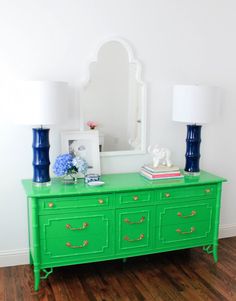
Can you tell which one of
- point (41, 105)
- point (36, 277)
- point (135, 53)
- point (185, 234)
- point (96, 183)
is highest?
point (135, 53)

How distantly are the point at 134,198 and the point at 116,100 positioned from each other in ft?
2.67

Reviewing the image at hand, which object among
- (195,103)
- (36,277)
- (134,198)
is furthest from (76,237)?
(195,103)

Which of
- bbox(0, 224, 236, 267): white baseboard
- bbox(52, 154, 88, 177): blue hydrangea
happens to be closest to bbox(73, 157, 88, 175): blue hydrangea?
bbox(52, 154, 88, 177): blue hydrangea

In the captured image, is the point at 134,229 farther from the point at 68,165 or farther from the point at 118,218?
the point at 68,165

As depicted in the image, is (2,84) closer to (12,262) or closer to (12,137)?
(12,137)

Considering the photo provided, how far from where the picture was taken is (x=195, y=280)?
9.35 ft

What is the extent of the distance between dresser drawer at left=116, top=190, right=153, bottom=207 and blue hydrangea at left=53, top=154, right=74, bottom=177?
0.41 m

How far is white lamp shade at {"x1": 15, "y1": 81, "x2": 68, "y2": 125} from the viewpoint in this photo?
2484 mm

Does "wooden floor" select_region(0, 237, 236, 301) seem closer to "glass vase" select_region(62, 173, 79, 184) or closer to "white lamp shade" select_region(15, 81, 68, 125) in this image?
"glass vase" select_region(62, 173, 79, 184)

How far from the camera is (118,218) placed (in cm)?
277

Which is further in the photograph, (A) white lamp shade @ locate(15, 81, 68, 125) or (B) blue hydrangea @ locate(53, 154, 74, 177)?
(B) blue hydrangea @ locate(53, 154, 74, 177)

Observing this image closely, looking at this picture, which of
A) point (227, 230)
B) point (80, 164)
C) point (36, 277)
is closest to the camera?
point (36, 277)

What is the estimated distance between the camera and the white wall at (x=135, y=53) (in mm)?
2775

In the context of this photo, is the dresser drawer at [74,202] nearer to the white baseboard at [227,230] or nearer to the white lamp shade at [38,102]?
the white lamp shade at [38,102]
